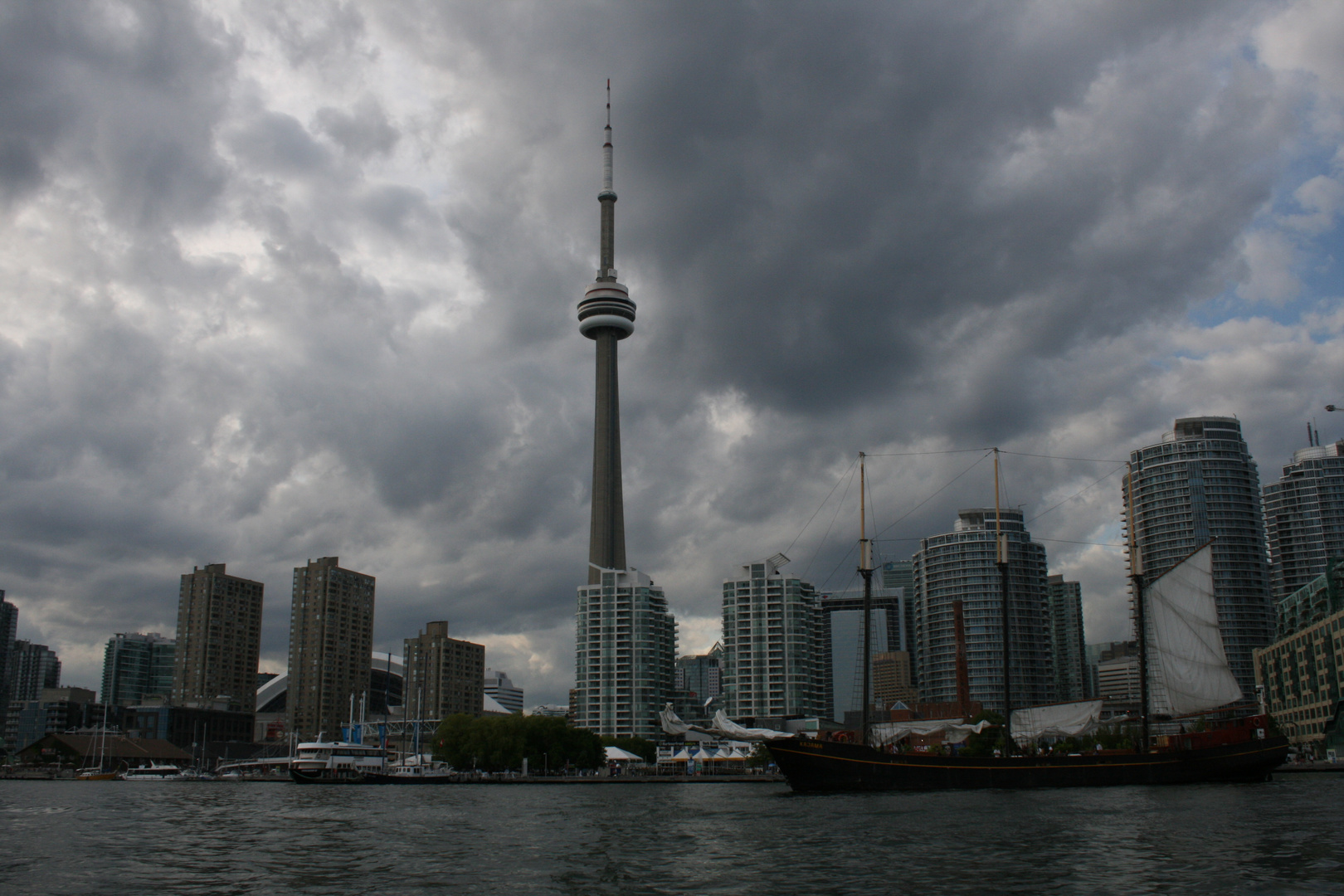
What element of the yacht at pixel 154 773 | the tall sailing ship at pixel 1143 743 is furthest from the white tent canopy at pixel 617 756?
the yacht at pixel 154 773

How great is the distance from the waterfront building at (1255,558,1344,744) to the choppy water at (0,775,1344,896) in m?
69.2

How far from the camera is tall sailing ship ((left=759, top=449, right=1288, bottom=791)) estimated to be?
3519 inches

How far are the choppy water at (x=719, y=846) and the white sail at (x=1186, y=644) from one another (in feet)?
66.6

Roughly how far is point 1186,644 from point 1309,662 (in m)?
64.1

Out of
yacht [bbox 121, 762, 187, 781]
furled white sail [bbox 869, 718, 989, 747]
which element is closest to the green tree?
furled white sail [bbox 869, 718, 989, 747]

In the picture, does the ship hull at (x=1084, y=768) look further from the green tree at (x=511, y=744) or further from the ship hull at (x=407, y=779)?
the green tree at (x=511, y=744)

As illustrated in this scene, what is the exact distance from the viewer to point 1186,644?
339 feet

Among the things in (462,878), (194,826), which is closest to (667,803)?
(194,826)

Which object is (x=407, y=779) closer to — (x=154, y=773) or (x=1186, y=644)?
(x=154, y=773)

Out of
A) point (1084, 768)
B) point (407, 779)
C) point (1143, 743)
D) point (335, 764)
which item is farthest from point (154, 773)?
point (1143, 743)

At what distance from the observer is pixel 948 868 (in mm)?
37875

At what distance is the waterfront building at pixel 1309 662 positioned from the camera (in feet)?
460

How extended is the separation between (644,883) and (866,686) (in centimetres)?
6334

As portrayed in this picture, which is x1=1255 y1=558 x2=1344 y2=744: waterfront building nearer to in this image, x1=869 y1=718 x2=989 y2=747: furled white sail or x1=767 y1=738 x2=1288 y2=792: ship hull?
x1=869 y1=718 x2=989 y2=747: furled white sail
